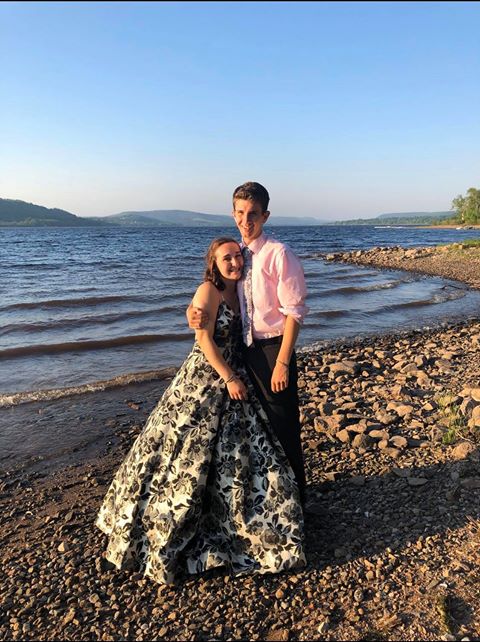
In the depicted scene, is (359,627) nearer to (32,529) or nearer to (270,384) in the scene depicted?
(270,384)

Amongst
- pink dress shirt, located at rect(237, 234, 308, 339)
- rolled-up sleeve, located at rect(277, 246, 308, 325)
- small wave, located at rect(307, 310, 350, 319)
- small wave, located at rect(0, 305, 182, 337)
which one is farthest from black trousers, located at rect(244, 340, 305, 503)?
small wave, located at rect(307, 310, 350, 319)

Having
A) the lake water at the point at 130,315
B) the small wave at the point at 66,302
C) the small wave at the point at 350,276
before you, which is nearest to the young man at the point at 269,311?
the lake water at the point at 130,315

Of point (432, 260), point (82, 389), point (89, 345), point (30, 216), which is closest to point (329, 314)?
point (89, 345)

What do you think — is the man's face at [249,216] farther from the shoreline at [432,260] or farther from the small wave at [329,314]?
the shoreline at [432,260]

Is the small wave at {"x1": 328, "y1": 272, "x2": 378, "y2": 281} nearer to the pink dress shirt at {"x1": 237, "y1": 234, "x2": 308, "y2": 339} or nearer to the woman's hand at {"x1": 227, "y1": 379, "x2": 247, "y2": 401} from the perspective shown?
the pink dress shirt at {"x1": 237, "y1": 234, "x2": 308, "y2": 339}

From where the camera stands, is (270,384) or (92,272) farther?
(92,272)

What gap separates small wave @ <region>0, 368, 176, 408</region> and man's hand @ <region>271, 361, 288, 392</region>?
5.69 meters

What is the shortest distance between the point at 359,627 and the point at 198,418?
169 cm

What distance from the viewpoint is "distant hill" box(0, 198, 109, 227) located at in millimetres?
144750

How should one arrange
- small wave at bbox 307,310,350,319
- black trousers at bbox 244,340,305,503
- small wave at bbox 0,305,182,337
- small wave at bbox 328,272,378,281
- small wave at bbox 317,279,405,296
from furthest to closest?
small wave at bbox 328,272,378,281 < small wave at bbox 317,279,405,296 < small wave at bbox 307,310,350,319 < small wave at bbox 0,305,182,337 < black trousers at bbox 244,340,305,503

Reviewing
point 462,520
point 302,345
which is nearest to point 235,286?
point 462,520

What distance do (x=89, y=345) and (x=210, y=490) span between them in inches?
337

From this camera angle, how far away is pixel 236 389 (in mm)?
3580

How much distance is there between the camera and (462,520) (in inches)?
161
